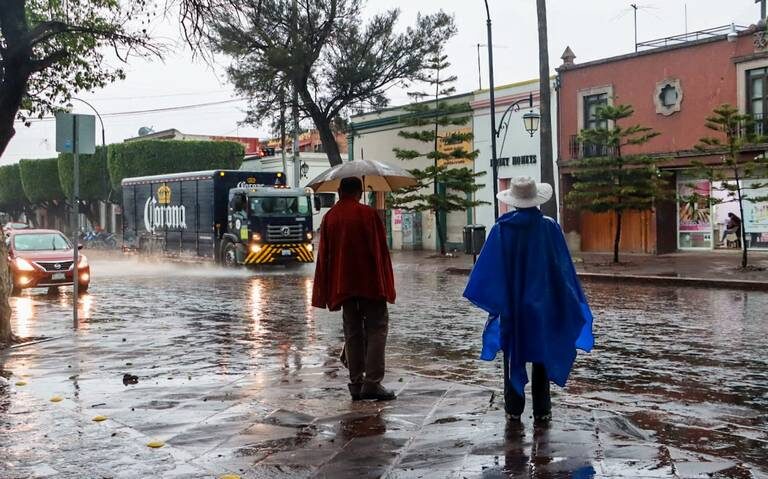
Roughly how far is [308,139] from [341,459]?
64.6m

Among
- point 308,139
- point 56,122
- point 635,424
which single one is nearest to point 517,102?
point 56,122

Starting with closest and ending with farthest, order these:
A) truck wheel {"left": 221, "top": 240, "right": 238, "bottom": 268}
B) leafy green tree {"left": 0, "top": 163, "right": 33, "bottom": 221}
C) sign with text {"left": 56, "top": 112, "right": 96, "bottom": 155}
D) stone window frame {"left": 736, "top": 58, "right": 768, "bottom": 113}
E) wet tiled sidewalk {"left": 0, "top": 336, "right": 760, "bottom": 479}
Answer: wet tiled sidewalk {"left": 0, "top": 336, "right": 760, "bottom": 479} < sign with text {"left": 56, "top": 112, "right": 96, "bottom": 155} < stone window frame {"left": 736, "top": 58, "right": 768, "bottom": 113} < truck wheel {"left": 221, "top": 240, "right": 238, "bottom": 268} < leafy green tree {"left": 0, "top": 163, "right": 33, "bottom": 221}

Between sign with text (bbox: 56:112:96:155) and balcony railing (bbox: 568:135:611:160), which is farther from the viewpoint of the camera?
balcony railing (bbox: 568:135:611:160)

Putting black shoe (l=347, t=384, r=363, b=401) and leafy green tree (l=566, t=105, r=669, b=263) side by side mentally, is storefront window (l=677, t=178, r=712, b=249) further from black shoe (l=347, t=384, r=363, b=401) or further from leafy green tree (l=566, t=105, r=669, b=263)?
black shoe (l=347, t=384, r=363, b=401)

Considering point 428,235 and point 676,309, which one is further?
point 428,235

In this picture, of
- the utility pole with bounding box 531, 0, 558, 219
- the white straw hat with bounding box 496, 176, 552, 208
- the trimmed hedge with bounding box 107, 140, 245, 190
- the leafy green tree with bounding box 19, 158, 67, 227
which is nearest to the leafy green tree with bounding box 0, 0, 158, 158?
the white straw hat with bounding box 496, 176, 552, 208

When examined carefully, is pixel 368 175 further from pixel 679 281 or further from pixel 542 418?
pixel 679 281

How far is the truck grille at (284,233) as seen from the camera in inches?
1019

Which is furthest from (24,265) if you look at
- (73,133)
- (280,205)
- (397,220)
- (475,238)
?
(397,220)

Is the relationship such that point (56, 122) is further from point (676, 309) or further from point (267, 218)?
point (267, 218)

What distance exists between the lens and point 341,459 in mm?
5051

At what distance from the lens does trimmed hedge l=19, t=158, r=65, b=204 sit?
213ft

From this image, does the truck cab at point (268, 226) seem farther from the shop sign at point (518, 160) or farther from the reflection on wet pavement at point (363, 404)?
the reflection on wet pavement at point (363, 404)

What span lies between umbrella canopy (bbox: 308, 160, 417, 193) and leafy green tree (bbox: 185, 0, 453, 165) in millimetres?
23379
